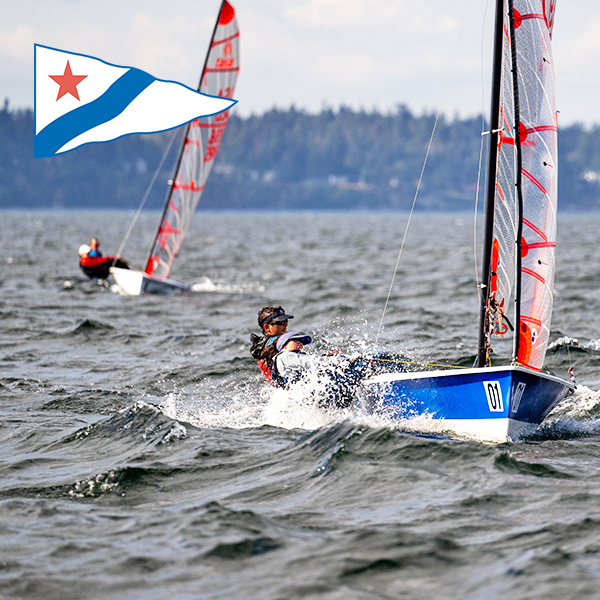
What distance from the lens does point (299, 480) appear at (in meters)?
6.47

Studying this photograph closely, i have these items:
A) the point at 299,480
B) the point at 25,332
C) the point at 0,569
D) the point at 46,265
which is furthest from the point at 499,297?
the point at 46,265

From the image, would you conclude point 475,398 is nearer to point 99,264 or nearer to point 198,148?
point 198,148

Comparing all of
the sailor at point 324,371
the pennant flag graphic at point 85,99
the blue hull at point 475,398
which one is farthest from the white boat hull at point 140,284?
the blue hull at point 475,398

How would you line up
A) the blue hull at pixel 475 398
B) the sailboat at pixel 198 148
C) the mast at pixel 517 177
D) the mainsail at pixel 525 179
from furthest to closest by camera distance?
1. the sailboat at pixel 198 148
2. the mainsail at pixel 525 179
3. the mast at pixel 517 177
4. the blue hull at pixel 475 398

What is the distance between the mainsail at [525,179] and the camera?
7.69m

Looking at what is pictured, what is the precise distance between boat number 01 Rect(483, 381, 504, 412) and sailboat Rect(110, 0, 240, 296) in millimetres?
13209

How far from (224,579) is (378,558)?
889 millimetres

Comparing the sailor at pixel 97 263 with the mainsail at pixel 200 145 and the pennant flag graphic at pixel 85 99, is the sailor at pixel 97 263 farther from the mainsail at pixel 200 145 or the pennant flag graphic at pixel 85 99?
the pennant flag graphic at pixel 85 99

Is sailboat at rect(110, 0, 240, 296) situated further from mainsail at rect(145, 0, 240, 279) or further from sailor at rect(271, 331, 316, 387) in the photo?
sailor at rect(271, 331, 316, 387)

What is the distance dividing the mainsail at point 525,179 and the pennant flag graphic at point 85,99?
10.8 ft

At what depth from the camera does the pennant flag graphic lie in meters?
8.39

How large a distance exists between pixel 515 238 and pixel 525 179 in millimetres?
569

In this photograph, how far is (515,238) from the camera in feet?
26.2

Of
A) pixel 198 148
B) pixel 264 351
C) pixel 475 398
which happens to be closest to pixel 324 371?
pixel 264 351
